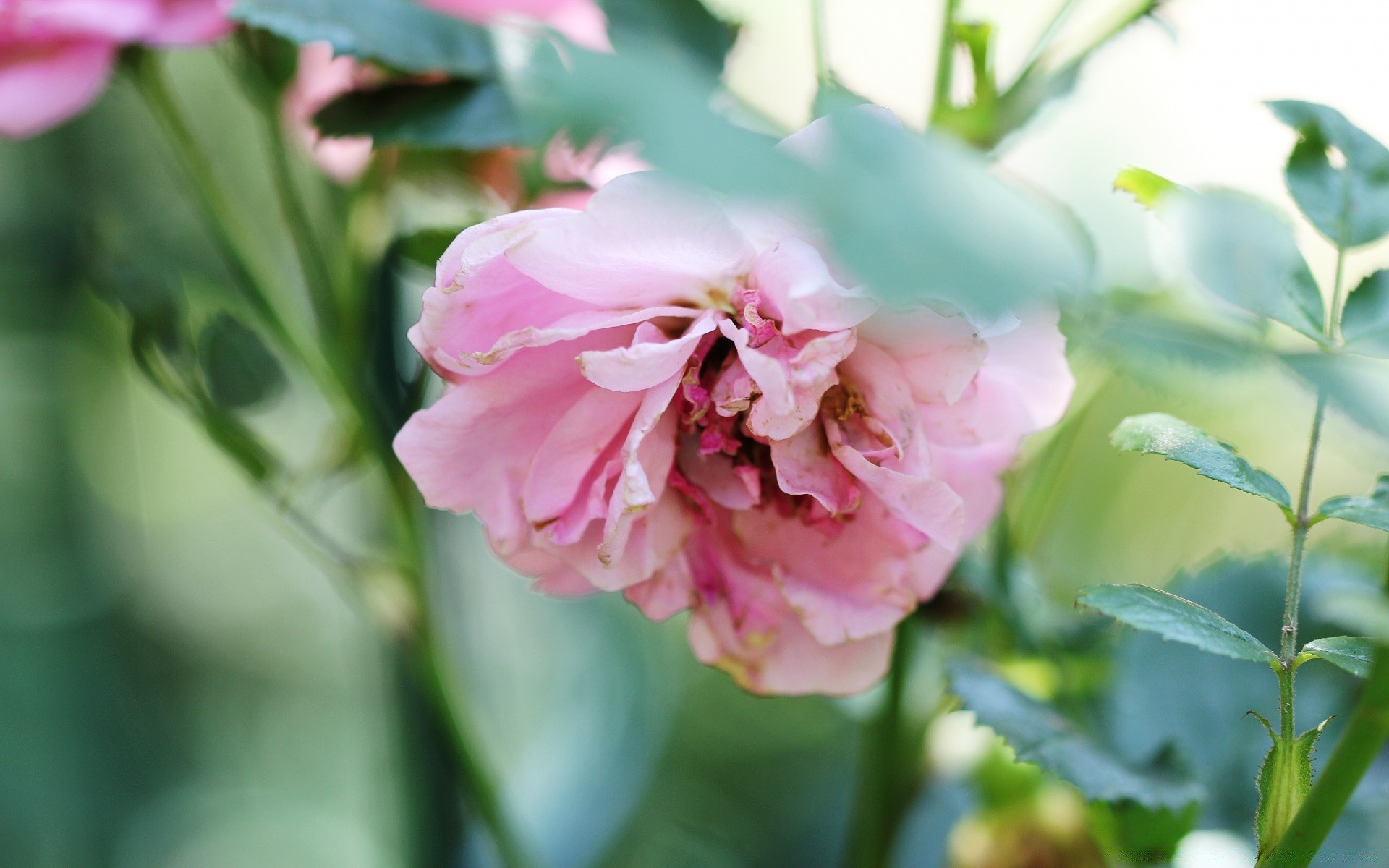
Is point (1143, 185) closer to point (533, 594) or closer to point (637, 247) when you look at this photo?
point (637, 247)

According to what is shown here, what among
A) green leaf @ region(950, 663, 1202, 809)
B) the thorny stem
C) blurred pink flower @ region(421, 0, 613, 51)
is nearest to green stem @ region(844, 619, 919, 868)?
green leaf @ region(950, 663, 1202, 809)

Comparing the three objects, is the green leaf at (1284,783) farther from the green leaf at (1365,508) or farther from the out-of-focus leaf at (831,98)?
the out-of-focus leaf at (831,98)

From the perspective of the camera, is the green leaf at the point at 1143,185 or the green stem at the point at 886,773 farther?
the green stem at the point at 886,773

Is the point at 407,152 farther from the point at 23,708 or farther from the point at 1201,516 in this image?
the point at 23,708

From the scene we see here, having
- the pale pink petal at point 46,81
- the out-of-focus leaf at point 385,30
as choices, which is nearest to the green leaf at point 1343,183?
the out-of-focus leaf at point 385,30

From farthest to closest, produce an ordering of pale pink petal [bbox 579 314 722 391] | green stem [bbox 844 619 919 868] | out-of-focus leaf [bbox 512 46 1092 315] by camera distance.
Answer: green stem [bbox 844 619 919 868] < pale pink petal [bbox 579 314 722 391] < out-of-focus leaf [bbox 512 46 1092 315]

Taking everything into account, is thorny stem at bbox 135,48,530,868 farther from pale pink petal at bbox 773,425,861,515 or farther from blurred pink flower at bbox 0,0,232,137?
pale pink petal at bbox 773,425,861,515

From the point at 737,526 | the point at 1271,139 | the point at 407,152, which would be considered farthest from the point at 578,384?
the point at 1271,139
